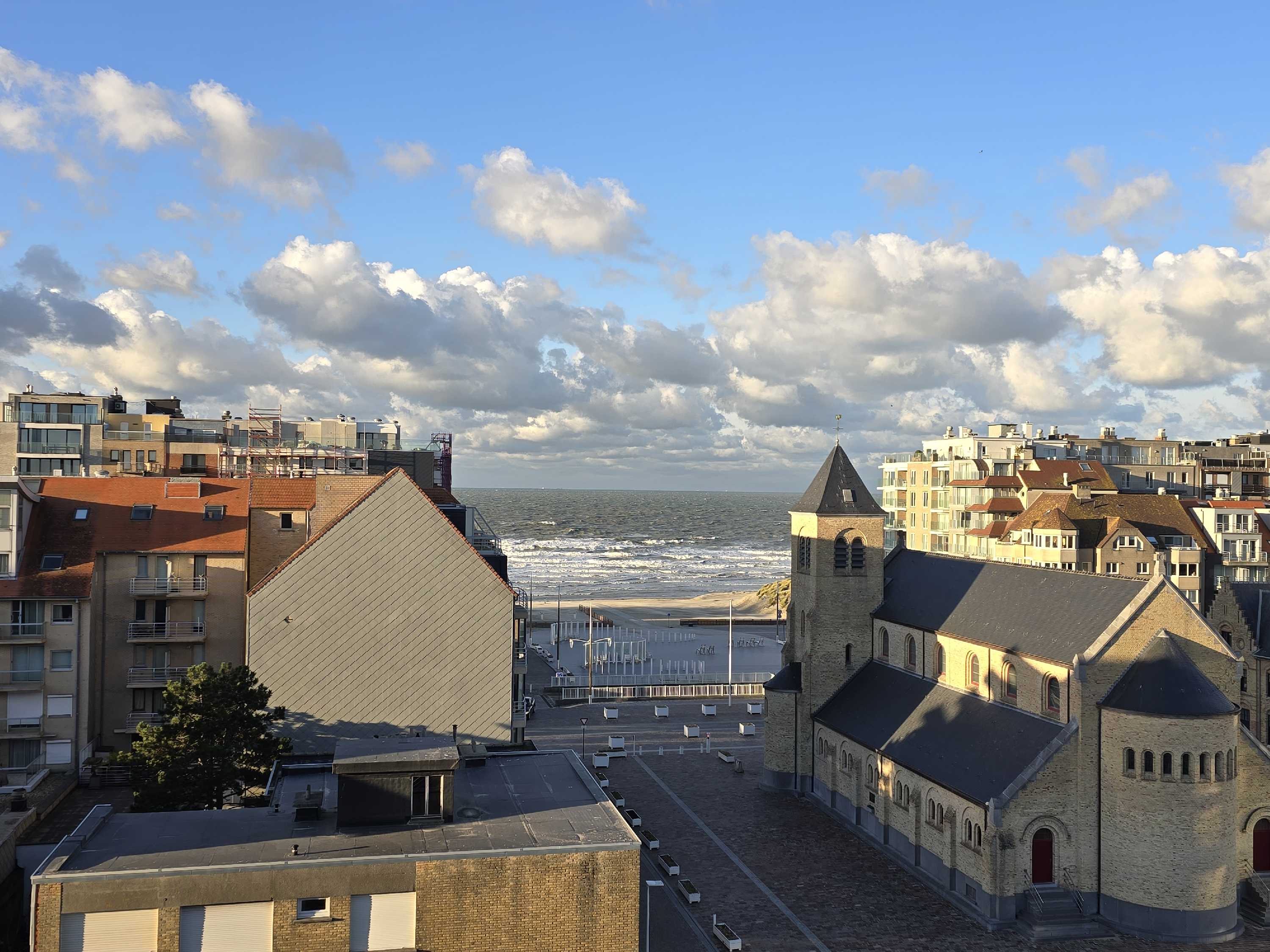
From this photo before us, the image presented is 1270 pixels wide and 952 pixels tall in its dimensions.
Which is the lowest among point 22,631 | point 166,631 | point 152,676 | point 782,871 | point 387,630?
point 782,871

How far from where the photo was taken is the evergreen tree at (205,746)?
3681cm

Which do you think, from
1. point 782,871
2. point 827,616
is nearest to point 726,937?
point 782,871

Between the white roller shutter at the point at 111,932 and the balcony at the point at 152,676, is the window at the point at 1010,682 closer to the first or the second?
the white roller shutter at the point at 111,932

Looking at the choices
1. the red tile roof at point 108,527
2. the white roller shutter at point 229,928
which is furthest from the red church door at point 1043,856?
the red tile roof at point 108,527

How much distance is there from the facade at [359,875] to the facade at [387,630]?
12847 mm

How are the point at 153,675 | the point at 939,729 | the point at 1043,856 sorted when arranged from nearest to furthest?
the point at 1043,856
the point at 939,729
the point at 153,675

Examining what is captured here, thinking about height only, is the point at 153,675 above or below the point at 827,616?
below

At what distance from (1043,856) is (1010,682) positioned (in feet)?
26.1

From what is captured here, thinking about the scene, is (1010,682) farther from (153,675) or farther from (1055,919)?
(153,675)

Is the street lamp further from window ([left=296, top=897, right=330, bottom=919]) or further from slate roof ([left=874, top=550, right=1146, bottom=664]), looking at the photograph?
slate roof ([left=874, top=550, right=1146, bottom=664])

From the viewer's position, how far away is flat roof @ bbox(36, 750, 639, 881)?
90.0 feet

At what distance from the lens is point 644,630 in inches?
4624

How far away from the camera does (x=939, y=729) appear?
4888 centimetres

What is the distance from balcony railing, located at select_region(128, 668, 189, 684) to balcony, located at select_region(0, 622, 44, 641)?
4.83 meters
